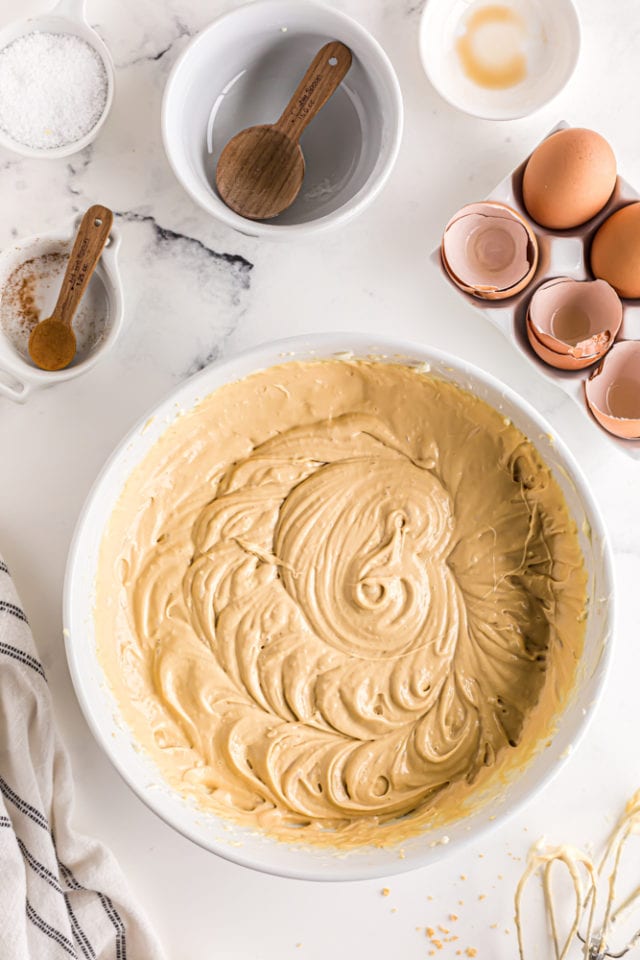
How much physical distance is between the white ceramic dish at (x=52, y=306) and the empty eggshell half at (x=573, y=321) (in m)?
0.60

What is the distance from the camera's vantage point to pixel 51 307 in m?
1.37

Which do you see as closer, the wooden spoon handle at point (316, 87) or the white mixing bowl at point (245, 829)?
the white mixing bowl at point (245, 829)

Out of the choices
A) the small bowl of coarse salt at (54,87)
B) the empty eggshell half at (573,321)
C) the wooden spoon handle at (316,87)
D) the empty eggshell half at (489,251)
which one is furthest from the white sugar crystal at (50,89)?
the empty eggshell half at (573,321)

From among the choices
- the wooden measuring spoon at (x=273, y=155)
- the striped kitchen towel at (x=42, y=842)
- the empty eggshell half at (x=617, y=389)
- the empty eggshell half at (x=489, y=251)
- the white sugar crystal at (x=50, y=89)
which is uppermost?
the white sugar crystal at (x=50, y=89)

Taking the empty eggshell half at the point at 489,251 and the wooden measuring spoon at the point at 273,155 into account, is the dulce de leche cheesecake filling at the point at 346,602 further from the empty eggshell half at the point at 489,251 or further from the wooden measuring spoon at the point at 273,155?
the wooden measuring spoon at the point at 273,155

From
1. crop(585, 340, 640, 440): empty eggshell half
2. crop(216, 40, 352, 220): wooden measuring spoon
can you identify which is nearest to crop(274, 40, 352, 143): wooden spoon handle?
crop(216, 40, 352, 220): wooden measuring spoon

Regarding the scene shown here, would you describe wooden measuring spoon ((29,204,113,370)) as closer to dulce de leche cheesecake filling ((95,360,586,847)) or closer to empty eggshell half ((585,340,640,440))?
dulce de leche cheesecake filling ((95,360,586,847))

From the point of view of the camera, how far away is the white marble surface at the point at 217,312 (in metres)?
1.39

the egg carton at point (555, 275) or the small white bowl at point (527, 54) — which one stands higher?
the small white bowl at point (527, 54)

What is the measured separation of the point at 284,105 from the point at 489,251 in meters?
0.38

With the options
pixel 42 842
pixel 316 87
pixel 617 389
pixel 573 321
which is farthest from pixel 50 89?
pixel 42 842

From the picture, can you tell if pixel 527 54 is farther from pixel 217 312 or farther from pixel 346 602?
pixel 346 602

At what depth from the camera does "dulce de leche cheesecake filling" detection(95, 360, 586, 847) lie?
133 cm

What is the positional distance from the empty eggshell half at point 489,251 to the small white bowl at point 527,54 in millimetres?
164
